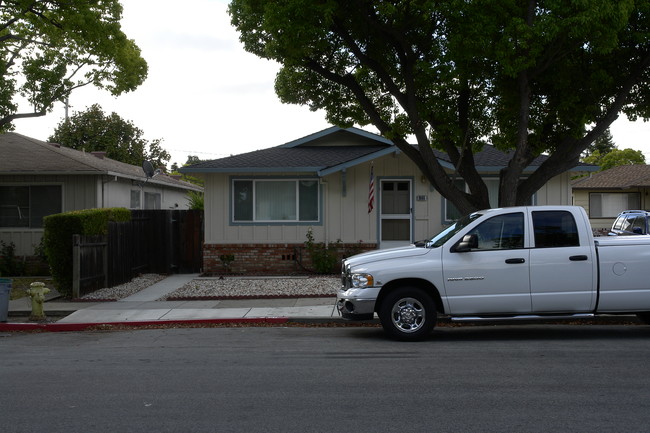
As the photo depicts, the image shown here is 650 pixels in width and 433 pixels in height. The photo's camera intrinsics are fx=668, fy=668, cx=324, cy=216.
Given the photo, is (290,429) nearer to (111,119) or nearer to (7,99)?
(7,99)

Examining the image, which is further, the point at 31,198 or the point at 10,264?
the point at 31,198

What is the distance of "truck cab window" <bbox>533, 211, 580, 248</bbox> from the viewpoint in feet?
31.8

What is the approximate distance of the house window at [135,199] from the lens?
2242 centimetres

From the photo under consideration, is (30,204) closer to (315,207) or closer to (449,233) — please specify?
(315,207)

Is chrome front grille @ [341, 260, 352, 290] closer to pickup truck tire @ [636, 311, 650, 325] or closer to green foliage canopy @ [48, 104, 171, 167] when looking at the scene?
pickup truck tire @ [636, 311, 650, 325]

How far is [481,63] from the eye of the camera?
12445 millimetres

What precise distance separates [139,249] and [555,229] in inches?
481

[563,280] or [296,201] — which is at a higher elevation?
[296,201]

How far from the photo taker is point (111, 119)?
142 ft

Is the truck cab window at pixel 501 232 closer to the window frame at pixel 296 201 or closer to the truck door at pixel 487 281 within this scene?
the truck door at pixel 487 281

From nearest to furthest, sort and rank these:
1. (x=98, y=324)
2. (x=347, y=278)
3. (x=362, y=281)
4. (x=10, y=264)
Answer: (x=362, y=281) → (x=347, y=278) → (x=98, y=324) → (x=10, y=264)

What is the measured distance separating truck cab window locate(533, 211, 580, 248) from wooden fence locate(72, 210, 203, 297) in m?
9.48

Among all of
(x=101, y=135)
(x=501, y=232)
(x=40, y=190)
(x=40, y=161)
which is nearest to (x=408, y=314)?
(x=501, y=232)

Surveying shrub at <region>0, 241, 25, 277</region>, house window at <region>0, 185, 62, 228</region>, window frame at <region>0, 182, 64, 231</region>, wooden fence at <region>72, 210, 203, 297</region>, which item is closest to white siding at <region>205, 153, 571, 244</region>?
wooden fence at <region>72, 210, 203, 297</region>
